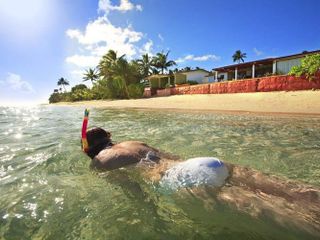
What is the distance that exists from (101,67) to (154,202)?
4644cm

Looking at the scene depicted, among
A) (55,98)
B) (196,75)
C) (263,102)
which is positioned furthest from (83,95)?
(263,102)

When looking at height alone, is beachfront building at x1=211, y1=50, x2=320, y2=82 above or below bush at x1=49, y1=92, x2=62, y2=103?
above

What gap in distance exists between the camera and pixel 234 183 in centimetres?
267

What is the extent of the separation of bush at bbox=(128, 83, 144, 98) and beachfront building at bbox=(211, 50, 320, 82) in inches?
421

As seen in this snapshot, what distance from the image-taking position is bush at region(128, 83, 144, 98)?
40.5 meters

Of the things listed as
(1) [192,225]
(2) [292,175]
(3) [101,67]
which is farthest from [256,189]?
(3) [101,67]

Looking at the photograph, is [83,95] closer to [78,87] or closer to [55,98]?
[78,87]

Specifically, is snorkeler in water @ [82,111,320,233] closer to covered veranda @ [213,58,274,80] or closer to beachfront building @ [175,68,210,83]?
covered veranda @ [213,58,274,80]

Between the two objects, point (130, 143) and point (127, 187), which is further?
point (130, 143)

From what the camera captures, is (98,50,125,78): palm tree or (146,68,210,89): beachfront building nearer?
(146,68,210,89): beachfront building

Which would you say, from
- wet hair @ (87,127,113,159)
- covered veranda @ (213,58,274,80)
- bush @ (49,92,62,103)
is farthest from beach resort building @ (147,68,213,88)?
bush @ (49,92,62,103)

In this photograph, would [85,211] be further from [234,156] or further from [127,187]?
[234,156]

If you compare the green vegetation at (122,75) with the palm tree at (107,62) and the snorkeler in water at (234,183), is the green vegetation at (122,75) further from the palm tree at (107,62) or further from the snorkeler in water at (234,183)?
the snorkeler in water at (234,183)

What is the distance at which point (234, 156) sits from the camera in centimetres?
522
